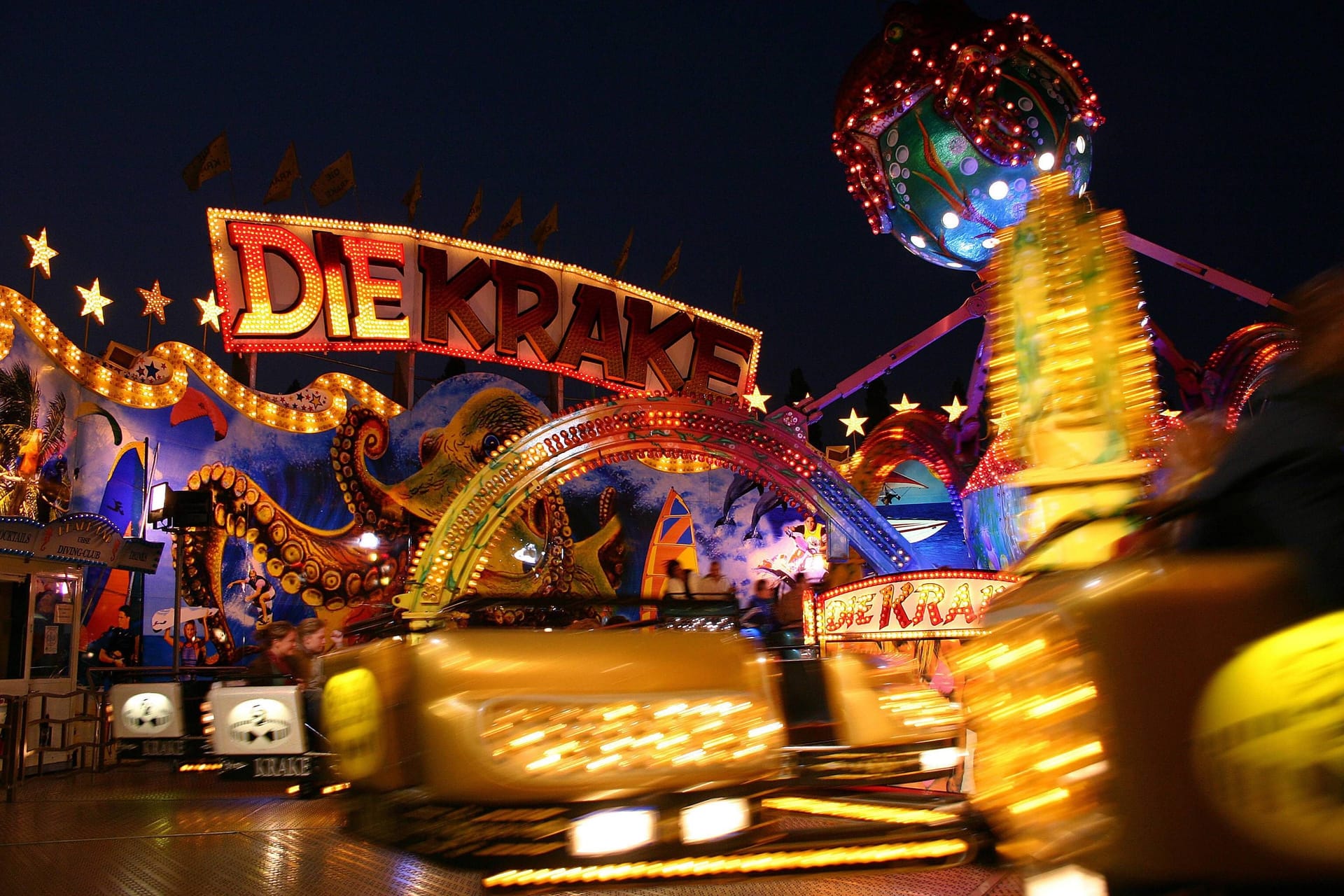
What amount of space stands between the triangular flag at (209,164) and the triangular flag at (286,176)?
2.96 feet

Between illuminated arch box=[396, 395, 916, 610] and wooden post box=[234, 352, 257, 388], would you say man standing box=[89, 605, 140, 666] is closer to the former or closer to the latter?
wooden post box=[234, 352, 257, 388]

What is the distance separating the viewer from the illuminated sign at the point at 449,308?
15.8 m

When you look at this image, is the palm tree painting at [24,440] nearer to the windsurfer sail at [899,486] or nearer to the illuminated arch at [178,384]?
the illuminated arch at [178,384]

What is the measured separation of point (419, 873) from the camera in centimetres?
490

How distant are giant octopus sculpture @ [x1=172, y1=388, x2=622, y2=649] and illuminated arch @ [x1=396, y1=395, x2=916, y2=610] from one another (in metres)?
2.40

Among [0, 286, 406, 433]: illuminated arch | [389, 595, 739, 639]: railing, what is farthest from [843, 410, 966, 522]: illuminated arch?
[389, 595, 739, 639]: railing

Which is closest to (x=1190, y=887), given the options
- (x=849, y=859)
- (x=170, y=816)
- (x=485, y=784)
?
(x=849, y=859)

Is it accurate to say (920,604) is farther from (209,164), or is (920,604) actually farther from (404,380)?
(209,164)

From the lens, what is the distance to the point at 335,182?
17.1 metres

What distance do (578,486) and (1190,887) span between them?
1750cm

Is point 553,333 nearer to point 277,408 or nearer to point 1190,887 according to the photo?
point 277,408

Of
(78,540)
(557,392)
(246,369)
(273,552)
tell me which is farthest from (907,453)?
(78,540)

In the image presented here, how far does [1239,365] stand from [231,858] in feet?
45.4

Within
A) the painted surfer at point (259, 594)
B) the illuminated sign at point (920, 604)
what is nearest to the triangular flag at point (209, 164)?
the painted surfer at point (259, 594)
